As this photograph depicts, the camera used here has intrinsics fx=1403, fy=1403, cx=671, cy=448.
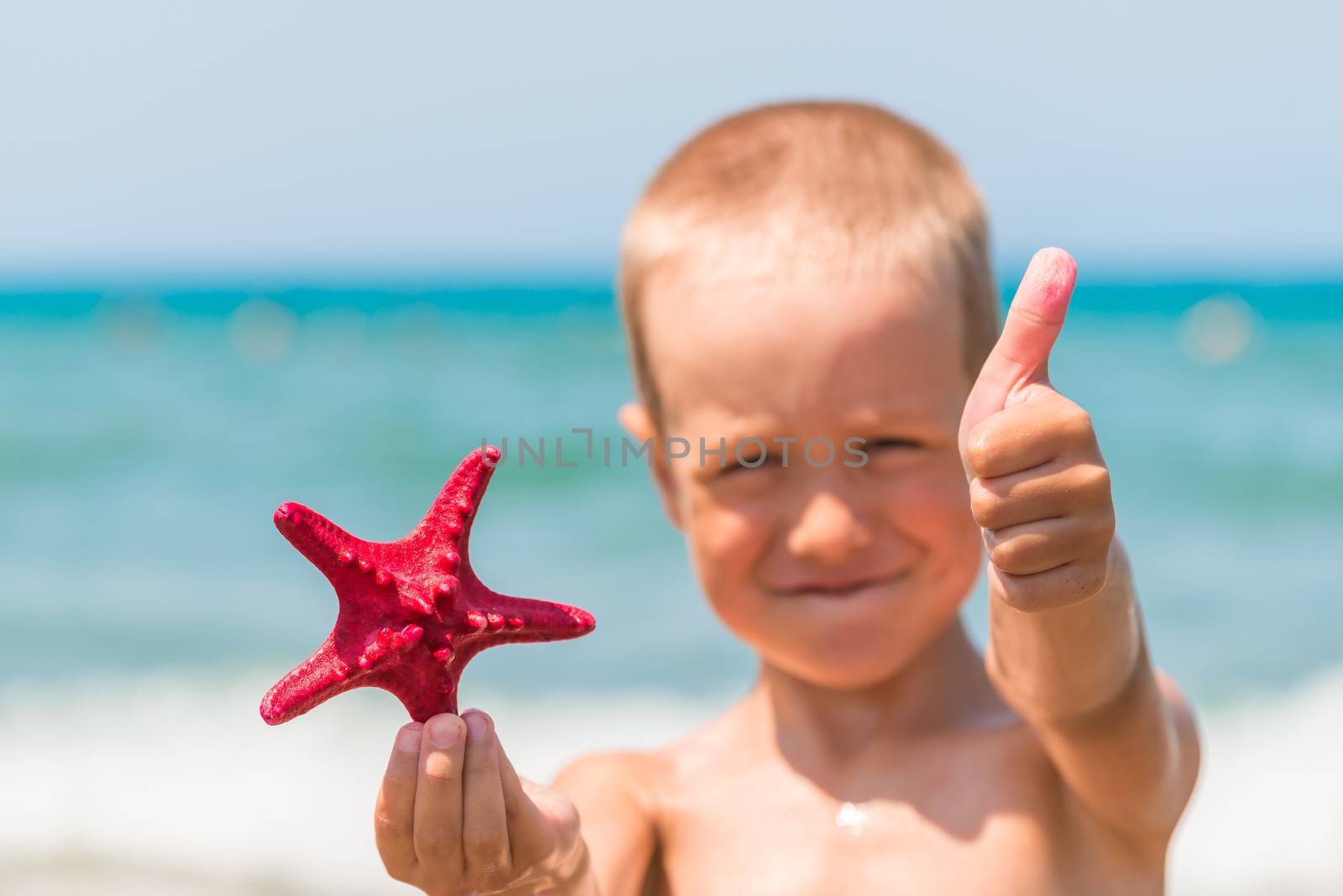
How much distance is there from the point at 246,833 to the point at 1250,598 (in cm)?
442

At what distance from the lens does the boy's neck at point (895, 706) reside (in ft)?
6.82

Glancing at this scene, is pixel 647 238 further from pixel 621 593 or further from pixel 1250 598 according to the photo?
pixel 1250 598

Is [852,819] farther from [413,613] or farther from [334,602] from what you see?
[334,602]

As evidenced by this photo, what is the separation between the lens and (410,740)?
1406 mm

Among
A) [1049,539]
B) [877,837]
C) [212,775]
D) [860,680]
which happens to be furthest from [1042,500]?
[212,775]

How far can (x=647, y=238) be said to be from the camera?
212 centimetres

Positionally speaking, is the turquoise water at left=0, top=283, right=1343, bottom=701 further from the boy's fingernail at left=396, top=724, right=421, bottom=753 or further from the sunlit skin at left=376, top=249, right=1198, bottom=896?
the boy's fingernail at left=396, top=724, right=421, bottom=753

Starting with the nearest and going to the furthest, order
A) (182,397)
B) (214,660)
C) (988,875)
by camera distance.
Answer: (988,875) < (214,660) < (182,397)

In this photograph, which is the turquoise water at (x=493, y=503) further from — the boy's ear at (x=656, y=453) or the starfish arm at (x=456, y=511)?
the starfish arm at (x=456, y=511)

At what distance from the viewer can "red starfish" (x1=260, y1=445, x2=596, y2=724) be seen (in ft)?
4.41

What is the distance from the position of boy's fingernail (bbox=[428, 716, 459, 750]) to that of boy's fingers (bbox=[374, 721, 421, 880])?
0.08 ft

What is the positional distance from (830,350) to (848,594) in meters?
0.35

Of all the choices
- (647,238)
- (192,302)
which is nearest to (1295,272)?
(192,302)

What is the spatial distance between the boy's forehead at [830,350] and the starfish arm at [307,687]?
0.71 meters
